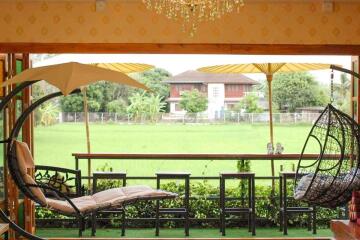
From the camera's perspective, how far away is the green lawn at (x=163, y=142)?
8469 mm

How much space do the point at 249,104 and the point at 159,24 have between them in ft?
9.26

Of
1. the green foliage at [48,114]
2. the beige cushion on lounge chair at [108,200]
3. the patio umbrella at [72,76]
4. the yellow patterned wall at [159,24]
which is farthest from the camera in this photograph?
the green foliage at [48,114]

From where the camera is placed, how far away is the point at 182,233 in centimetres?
732

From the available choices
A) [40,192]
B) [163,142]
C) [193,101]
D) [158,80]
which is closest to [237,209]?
[163,142]

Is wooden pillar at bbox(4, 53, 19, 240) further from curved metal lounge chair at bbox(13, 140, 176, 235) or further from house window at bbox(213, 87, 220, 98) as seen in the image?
house window at bbox(213, 87, 220, 98)

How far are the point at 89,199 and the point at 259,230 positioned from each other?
9.11 ft

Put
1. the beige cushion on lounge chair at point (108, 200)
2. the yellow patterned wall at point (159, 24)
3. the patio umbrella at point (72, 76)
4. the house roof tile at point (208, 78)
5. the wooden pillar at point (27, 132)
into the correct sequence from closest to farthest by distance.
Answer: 1. the patio umbrella at point (72, 76)
2. the beige cushion on lounge chair at point (108, 200)
3. the yellow patterned wall at point (159, 24)
4. the wooden pillar at point (27, 132)
5. the house roof tile at point (208, 78)

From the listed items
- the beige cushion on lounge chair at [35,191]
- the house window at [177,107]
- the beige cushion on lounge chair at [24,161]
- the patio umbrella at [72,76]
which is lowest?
the beige cushion on lounge chair at [35,191]

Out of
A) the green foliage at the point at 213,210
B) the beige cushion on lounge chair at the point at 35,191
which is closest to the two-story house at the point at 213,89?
the green foliage at the point at 213,210

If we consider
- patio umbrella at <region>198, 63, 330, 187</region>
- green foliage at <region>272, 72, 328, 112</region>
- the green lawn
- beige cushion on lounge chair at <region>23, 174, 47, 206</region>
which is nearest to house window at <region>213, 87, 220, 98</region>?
the green lawn

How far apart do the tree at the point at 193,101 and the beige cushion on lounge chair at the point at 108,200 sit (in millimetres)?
3329

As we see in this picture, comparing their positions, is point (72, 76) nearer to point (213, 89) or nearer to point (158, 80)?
point (158, 80)

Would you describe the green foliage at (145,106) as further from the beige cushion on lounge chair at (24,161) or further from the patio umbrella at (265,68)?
the beige cushion on lounge chair at (24,161)

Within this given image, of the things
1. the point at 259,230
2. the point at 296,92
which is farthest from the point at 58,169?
the point at 296,92
